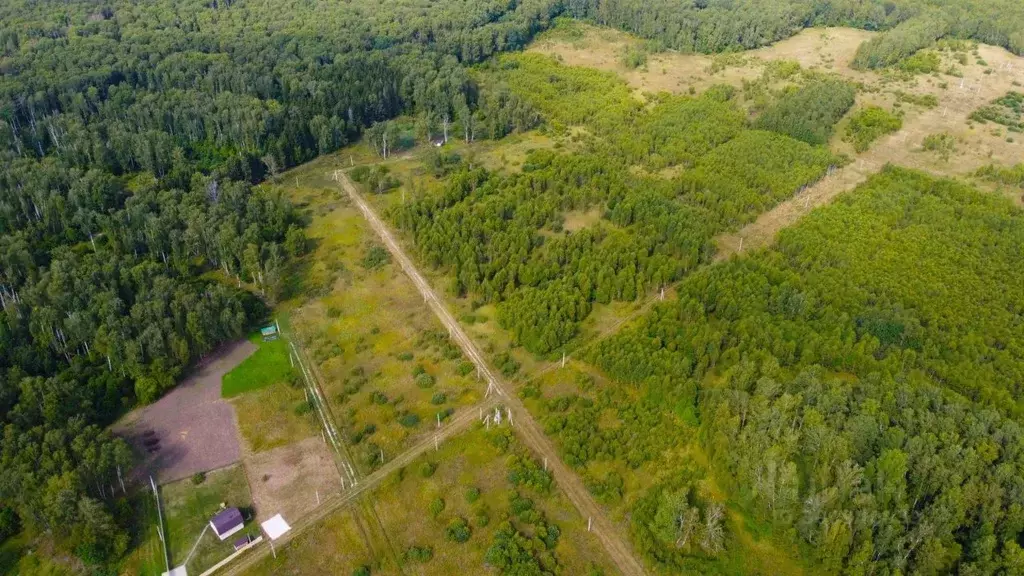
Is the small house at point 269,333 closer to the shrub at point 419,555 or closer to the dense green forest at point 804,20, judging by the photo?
the shrub at point 419,555

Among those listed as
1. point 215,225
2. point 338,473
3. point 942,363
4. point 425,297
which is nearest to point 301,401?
point 338,473

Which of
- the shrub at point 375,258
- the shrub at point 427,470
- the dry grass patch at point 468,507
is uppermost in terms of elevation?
the shrub at point 375,258

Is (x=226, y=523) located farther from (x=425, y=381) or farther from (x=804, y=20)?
(x=804, y=20)

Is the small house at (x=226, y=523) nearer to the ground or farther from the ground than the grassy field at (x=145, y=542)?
farther from the ground

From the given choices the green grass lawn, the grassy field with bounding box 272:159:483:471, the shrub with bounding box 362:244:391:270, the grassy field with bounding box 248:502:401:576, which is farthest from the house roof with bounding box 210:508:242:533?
the shrub with bounding box 362:244:391:270

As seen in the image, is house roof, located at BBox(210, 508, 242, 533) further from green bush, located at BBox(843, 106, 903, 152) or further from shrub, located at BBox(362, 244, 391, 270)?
green bush, located at BBox(843, 106, 903, 152)

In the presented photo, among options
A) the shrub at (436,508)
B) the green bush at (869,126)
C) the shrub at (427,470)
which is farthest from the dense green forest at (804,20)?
the shrub at (436,508)
